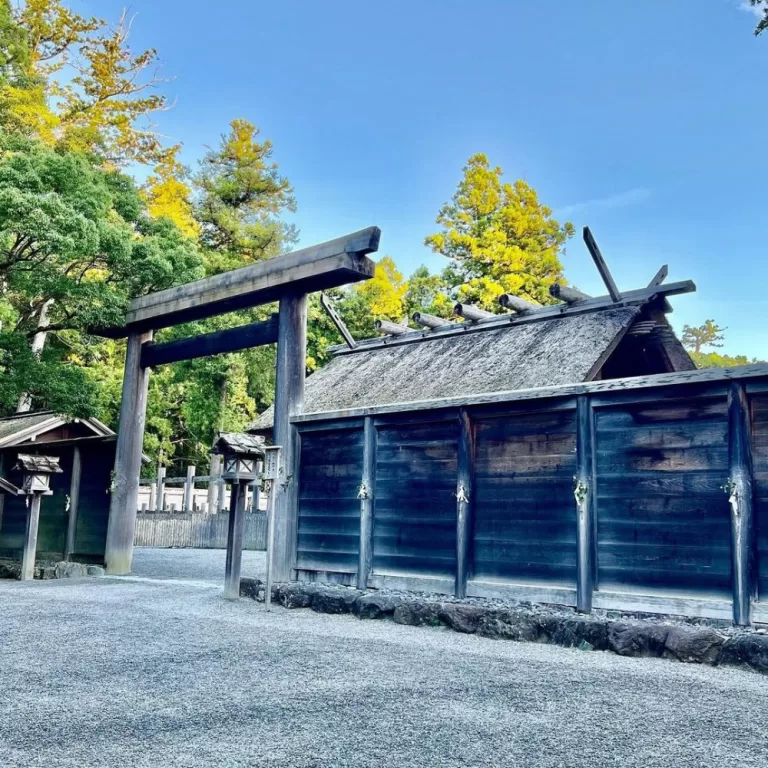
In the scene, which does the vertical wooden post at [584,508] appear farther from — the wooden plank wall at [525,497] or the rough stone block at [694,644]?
the rough stone block at [694,644]

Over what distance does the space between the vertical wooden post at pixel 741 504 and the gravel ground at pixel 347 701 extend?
0.79m

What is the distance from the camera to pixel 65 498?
12.5 m

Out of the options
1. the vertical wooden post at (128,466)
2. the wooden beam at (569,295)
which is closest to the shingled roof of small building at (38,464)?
the vertical wooden post at (128,466)

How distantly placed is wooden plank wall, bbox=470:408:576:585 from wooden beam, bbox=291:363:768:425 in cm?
22

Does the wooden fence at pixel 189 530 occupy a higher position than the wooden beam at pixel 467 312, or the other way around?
the wooden beam at pixel 467 312

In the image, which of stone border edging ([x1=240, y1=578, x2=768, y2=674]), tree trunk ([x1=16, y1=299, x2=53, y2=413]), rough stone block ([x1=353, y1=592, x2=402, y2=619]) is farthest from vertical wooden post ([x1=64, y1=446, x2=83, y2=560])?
rough stone block ([x1=353, y1=592, x2=402, y2=619])

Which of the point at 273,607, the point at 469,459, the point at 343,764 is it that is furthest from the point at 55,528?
the point at 343,764

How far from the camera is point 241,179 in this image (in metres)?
29.5

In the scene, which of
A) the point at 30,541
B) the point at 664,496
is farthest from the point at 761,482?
the point at 30,541

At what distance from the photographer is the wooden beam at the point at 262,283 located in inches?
349

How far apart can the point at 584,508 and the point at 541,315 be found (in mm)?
5373

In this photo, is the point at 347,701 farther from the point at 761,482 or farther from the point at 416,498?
the point at 416,498

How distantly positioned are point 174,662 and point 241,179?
26560 mm

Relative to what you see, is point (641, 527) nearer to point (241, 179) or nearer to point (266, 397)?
point (266, 397)
